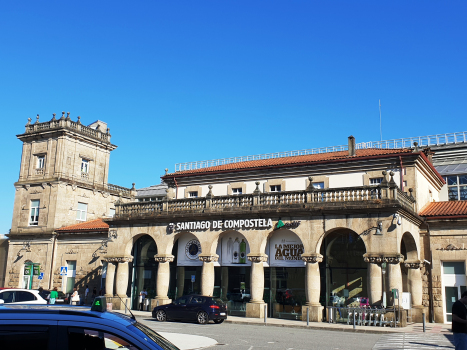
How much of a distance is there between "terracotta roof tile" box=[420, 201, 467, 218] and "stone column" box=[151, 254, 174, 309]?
15.6 m

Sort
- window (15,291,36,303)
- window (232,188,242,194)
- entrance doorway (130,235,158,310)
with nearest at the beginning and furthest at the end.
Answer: window (15,291,36,303), entrance doorway (130,235,158,310), window (232,188,242,194)

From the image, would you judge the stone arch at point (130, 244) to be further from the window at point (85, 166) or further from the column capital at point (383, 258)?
the window at point (85, 166)

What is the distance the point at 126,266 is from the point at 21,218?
16.7 meters

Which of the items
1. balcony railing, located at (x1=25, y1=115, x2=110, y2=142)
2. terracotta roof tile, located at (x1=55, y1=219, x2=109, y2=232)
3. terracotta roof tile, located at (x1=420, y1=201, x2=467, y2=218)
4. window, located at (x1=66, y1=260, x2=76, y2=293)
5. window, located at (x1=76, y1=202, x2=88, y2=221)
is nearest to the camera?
terracotta roof tile, located at (x1=420, y1=201, x2=467, y2=218)

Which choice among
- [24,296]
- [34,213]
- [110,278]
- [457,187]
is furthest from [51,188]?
[457,187]

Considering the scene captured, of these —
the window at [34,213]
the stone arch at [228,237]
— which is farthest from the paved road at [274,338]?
the window at [34,213]

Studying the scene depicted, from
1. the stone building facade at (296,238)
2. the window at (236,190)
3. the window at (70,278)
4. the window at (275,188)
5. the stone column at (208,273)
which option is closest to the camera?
the stone building facade at (296,238)

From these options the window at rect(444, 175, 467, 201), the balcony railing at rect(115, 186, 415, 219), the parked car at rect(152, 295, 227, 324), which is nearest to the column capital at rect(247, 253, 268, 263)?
the balcony railing at rect(115, 186, 415, 219)

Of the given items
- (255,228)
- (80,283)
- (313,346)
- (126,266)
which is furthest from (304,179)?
(80,283)

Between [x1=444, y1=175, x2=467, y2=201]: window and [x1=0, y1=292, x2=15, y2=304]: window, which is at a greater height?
[x1=444, y1=175, x2=467, y2=201]: window

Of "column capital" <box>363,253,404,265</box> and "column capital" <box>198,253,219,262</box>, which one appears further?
"column capital" <box>198,253,219,262</box>

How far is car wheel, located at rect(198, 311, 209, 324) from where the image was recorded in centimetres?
2317

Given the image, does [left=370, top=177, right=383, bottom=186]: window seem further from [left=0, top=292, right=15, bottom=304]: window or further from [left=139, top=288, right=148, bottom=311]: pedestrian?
[left=0, top=292, right=15, bottom=304]: window

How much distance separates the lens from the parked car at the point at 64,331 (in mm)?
3980
